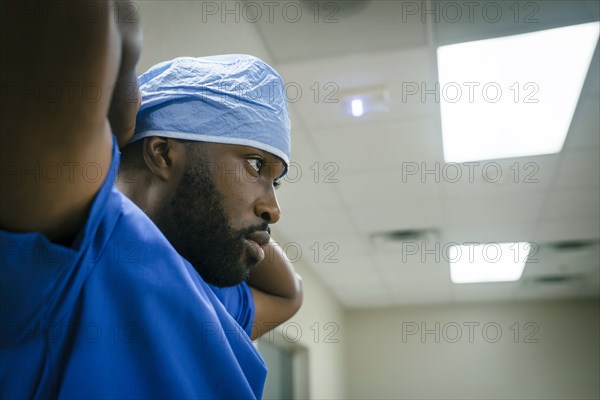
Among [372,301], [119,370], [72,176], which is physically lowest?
[119,370]

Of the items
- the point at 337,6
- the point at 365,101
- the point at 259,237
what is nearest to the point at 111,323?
the point at 259,237

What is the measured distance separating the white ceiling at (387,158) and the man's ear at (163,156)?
1.10 m

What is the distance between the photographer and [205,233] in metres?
0.73

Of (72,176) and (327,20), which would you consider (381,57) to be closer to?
(327,20)

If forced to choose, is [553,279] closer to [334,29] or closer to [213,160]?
[334,29]

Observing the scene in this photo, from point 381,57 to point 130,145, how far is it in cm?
152

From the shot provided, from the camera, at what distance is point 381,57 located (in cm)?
213

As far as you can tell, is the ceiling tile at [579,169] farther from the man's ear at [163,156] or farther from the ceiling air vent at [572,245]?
the man's ear at [163,156]

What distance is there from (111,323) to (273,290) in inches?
20.1

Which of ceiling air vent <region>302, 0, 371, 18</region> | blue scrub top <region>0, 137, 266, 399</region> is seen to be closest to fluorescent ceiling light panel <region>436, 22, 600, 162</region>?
ceiling air vent <region>302, 0, 371, 18</region>

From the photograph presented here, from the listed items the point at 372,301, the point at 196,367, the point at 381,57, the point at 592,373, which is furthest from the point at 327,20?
the point at 592,373

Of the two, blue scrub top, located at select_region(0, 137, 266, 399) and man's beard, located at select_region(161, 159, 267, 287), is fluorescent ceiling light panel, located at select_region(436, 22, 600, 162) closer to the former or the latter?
man's beard, located at select_region(161, 159, 267, 287)

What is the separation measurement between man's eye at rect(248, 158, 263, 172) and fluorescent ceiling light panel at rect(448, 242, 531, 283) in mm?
3626

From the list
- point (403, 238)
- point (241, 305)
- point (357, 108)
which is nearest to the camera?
point (241, 305)
